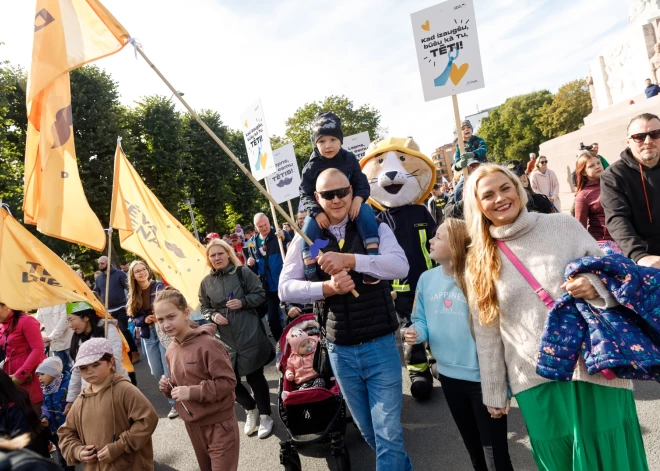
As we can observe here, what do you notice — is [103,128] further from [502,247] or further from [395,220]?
[502,247]

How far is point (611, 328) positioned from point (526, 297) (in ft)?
1.15

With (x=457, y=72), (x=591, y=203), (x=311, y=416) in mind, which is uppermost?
(x=457, y=72)

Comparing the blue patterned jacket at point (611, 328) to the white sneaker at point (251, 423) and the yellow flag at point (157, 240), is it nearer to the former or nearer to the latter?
the white sneaker at point (251, 423)

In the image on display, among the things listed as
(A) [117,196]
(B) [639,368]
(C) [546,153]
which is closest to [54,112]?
(A) [117,196]

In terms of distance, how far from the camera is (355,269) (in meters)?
2.60

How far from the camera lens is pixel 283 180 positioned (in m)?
8.91

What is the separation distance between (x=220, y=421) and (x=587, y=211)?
149 inches

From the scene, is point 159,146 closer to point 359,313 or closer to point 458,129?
point 458,129

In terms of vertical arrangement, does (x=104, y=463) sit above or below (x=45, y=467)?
below

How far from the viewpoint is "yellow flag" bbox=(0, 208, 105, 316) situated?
440cm

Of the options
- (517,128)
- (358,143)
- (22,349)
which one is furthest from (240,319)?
(517,128)

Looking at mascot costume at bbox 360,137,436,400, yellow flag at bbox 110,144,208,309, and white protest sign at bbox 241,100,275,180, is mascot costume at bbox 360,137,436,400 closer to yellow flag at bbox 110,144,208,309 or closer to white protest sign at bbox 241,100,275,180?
white protest sign at bbox 241,100,275,180

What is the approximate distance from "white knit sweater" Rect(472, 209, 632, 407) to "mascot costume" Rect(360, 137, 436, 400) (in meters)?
2.10

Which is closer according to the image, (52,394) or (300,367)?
(300,367)
